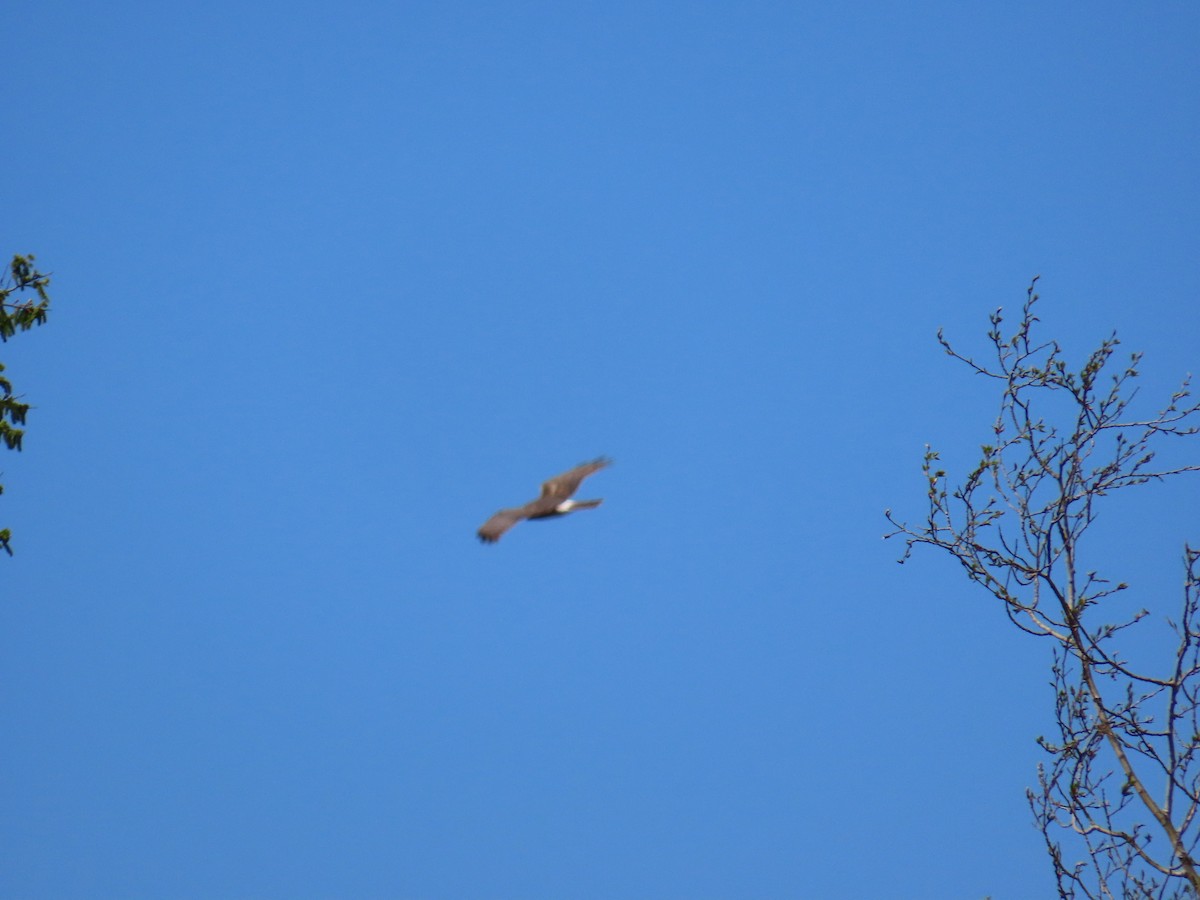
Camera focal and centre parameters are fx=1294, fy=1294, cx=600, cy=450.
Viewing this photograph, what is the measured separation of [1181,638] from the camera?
1060 centimetres

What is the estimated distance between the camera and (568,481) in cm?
1858

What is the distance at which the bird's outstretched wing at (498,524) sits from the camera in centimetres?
1767

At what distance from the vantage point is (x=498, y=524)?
58.9 feet

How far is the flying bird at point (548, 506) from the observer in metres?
17.8

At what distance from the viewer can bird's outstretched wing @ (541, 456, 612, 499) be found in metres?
18.4

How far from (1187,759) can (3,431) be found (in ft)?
47.5

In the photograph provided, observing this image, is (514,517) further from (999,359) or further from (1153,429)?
(1153,429)

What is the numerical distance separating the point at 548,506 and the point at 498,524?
0.74m

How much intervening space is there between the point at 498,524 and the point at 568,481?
1288 millimetres

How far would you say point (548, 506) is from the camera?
1802 centimetres

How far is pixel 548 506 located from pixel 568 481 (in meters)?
0.71

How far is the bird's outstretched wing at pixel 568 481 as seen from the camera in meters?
18.4

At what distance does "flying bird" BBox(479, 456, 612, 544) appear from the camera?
1780 cm

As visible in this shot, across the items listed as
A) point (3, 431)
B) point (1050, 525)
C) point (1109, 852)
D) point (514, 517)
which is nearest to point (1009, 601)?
point (1050, 525)
